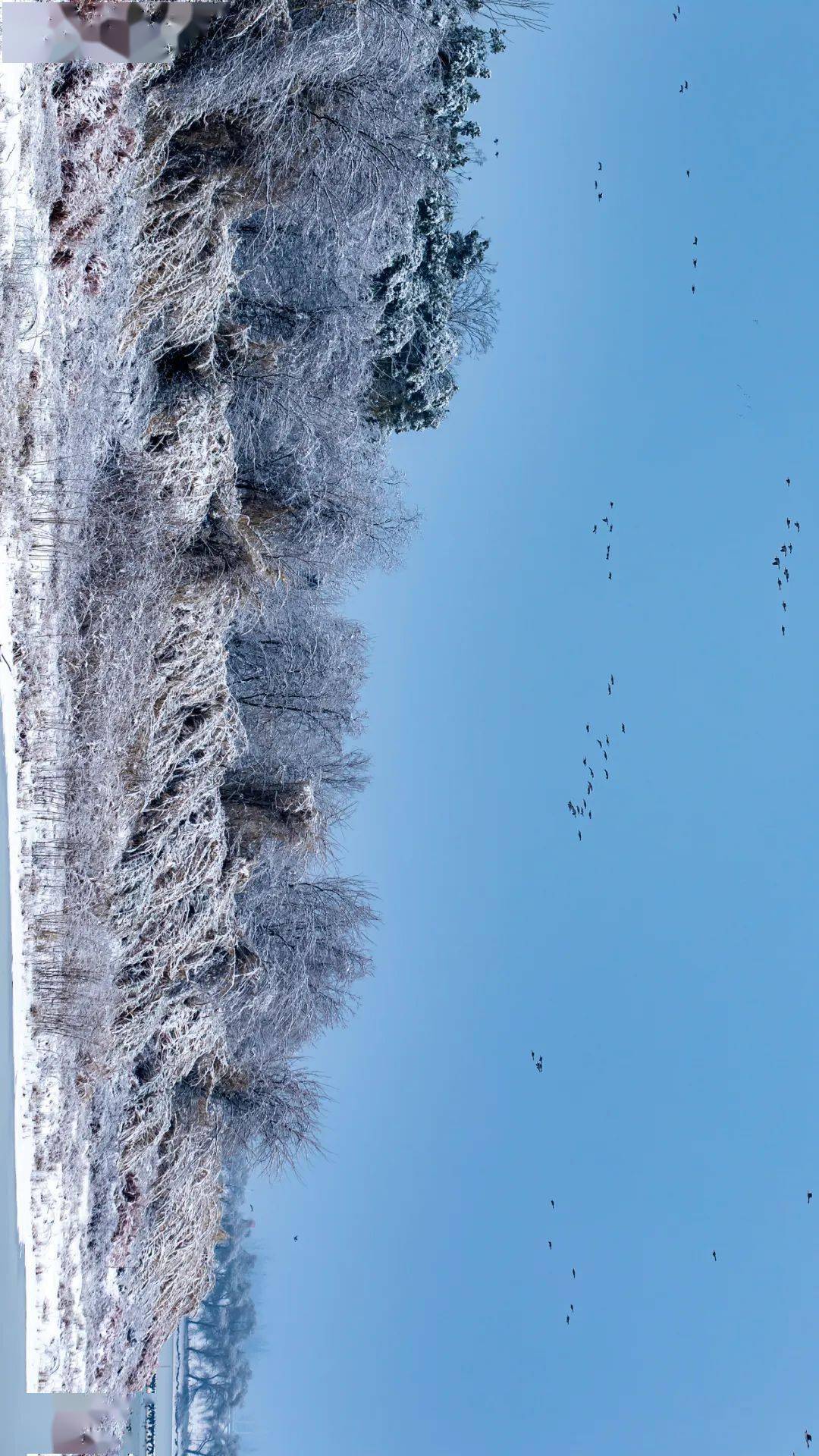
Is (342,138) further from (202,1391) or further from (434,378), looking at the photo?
(202,1391)

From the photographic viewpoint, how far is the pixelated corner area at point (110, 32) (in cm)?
781

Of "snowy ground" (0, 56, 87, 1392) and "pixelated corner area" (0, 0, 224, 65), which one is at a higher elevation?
"pixelated corner area" (0, 0, 224, 65)

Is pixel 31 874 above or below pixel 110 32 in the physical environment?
below

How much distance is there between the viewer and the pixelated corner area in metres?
7.81

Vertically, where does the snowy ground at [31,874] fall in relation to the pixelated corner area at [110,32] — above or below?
below

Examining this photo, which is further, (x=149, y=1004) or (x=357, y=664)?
(x=357, y=664)

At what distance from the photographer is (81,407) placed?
30.4ft

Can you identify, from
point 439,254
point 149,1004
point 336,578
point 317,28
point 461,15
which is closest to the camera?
point 317,28

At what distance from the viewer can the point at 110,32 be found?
8.38 metres

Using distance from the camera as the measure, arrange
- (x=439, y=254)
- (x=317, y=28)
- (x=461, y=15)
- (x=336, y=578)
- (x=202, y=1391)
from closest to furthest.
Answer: (x=317, y=28) < (x=461, y=15) < (x=439, y=254) < (x=336, y=578) < (x=202, y=1391)

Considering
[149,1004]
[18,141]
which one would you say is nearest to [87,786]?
[149,1004]

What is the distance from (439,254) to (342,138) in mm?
3431

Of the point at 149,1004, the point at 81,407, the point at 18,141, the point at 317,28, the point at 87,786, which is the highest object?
the point at 317,28

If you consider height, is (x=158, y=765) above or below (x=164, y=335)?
below
